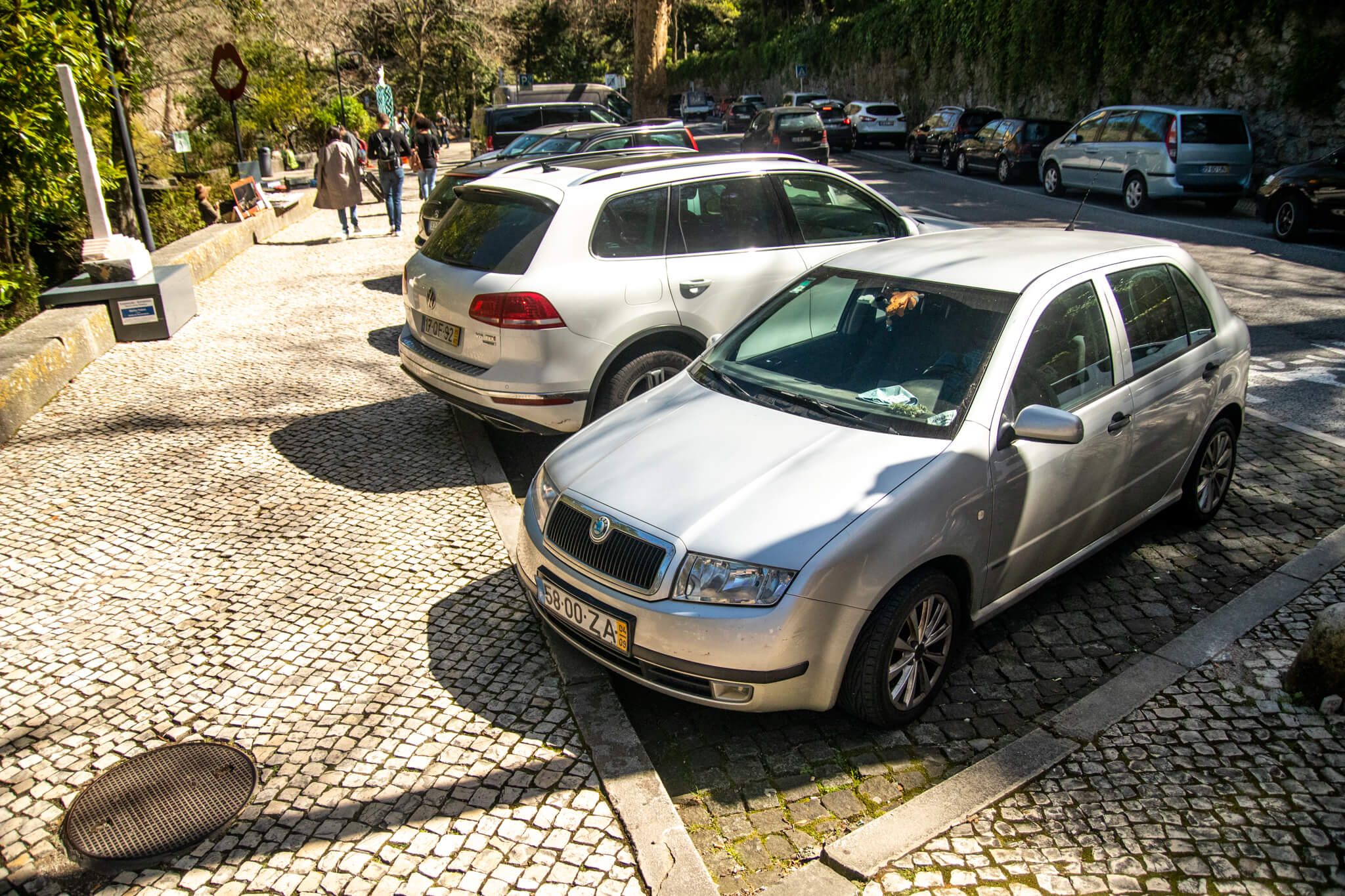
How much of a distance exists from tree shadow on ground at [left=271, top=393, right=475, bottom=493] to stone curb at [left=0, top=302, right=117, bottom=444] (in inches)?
77.7

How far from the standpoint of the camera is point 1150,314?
471 cm

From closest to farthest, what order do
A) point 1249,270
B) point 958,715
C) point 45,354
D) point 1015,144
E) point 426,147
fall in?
point 958,715 < point 45,354 < point 1249,270 < point 426,147 < point 1015,144

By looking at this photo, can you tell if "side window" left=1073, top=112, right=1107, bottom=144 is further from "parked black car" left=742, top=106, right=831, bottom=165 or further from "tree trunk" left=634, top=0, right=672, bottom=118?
"tree trunk" left=634, top=0, right=672, bottom=118

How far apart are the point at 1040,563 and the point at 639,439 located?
185cm

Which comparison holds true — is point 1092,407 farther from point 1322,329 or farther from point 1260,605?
point 1322,329

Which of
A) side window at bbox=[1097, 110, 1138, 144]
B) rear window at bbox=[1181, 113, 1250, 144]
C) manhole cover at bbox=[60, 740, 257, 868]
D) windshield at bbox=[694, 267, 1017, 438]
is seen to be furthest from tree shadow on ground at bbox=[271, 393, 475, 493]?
side window at bbox=[1097, 110, 1138, 144]

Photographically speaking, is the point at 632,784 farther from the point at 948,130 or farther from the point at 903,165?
the point at 903,165

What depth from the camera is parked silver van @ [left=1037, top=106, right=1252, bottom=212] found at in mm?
17406

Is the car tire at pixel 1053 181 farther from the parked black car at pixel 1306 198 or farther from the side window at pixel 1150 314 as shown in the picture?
the side window at pixel 1150 314

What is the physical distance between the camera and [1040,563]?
4.26 meters

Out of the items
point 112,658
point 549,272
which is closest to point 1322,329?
point 549,272

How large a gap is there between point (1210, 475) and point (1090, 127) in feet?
55.3

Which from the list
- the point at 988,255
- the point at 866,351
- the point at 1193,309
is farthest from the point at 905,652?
the point at 1193,309

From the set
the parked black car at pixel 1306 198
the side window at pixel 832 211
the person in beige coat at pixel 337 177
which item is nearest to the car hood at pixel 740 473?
the side window at pixel 832 211
